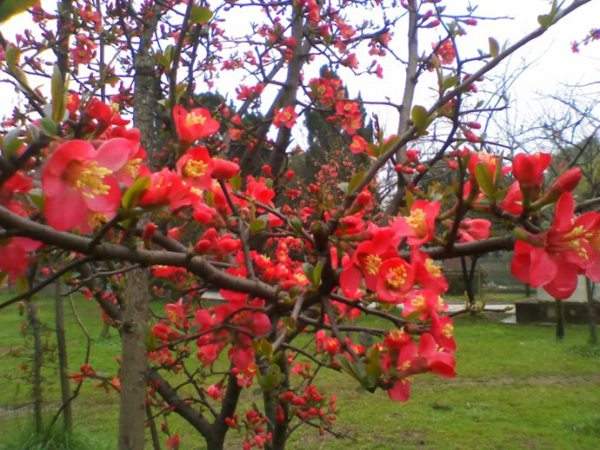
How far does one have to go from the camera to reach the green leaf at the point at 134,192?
0.72 m

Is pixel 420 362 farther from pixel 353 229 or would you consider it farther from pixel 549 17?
pixel 549 17

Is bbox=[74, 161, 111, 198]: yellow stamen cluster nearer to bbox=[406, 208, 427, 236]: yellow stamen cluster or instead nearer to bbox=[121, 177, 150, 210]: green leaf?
bbox=[121, 177, 150, 210]: green leaf

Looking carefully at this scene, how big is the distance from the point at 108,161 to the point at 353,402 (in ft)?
21.2

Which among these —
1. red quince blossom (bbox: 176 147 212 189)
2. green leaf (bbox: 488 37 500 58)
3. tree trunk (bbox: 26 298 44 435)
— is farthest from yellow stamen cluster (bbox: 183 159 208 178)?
tree trunk (bbox: 26 298 44 435)

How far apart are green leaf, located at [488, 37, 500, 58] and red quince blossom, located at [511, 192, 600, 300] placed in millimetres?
521

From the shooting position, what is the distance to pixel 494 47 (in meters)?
1.31

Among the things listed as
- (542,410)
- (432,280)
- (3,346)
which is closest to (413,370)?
(432,280)

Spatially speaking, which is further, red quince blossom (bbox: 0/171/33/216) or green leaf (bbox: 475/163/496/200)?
green leaf (bbox: 475/163/496/200)

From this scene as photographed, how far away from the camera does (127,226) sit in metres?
0.83

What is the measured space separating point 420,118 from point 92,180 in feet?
1.96

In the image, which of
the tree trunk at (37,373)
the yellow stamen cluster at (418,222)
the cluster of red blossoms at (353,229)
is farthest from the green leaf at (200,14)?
the tree trunk at (37,373)

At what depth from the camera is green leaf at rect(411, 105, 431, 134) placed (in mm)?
1103

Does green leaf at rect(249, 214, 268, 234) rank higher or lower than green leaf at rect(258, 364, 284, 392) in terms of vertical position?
higher

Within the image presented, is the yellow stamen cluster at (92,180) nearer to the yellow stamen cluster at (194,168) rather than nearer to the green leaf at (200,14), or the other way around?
the yellow stamen cluster at (194,168)
